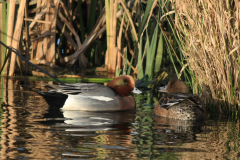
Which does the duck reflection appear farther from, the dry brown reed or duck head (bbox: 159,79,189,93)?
duck head (bbox: 159,79,189,93)

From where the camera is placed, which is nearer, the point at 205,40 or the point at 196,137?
the point at 196,137

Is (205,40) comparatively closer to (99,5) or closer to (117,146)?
(117,146)

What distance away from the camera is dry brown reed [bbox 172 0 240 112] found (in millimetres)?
5020

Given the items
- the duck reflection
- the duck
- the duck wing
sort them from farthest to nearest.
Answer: the duck → the duck wing → the duck reflection

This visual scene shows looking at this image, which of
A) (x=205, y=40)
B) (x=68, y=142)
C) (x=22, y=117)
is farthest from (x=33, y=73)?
(x=68, y=142)

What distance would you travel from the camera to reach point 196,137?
14.1 ft

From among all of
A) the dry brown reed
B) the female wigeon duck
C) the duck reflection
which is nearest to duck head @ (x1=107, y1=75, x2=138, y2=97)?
the female wigeon duck

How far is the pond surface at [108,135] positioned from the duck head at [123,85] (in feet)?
1.33

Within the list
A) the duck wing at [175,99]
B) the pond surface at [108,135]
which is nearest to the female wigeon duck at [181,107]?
the duck wing at [175,99]

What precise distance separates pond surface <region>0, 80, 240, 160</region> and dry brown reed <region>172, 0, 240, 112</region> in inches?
16.8

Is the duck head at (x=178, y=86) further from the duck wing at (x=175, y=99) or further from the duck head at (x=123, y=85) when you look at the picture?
the duck wing at (x=175, y=99)

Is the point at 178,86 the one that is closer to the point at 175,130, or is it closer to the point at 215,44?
the point at 215,44

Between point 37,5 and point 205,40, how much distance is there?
16.2 feet

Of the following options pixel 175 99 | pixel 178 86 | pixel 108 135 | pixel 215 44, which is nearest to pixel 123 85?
pixel 178 86
